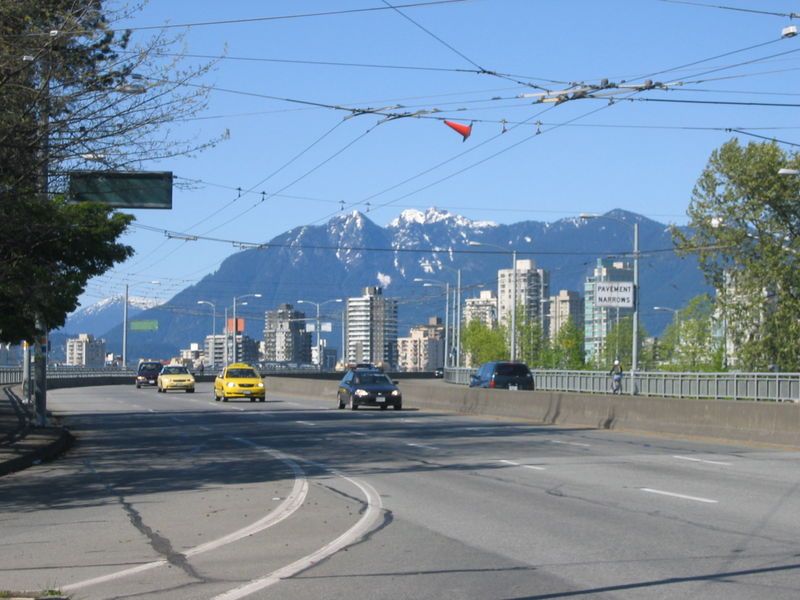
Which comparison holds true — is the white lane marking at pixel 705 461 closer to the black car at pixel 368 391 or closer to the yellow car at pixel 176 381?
the black car at pixel 368 391

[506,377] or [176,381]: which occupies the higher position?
[506,377]

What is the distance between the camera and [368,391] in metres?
48.2

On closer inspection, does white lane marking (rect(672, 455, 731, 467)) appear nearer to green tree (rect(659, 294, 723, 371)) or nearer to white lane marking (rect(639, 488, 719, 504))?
white lane marking (rect(639, 488, 719, 504))

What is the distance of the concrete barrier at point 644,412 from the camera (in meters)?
27.9

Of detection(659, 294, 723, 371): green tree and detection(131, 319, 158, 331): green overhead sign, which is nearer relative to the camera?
detection(659, 294, 723, 371): green tree

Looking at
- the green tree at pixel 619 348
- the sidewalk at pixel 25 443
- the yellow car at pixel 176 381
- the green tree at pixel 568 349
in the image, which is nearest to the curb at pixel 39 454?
the sidewalk at pixel 25 443

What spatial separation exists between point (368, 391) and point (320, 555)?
36.6 meters

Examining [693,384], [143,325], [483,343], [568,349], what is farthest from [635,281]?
[143,325]

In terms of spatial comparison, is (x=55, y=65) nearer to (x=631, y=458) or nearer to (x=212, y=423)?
(x=631, y=458)

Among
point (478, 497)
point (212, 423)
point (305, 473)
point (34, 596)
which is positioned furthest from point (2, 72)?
point (212, 423)

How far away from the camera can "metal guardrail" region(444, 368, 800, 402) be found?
5612cm

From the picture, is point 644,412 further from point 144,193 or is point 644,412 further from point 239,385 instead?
point 239,385

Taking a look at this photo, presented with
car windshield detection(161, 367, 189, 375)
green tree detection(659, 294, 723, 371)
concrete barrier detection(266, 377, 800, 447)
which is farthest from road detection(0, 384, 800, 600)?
green tree detection(659, 294, 723, 371)

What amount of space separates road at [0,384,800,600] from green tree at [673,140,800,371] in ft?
139
